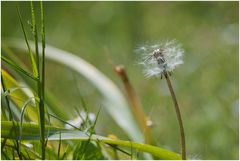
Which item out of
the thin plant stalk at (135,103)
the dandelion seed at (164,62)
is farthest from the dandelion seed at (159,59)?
the thin plant stalk at (135,103)

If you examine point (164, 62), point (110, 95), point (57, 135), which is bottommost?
point (57, 135)

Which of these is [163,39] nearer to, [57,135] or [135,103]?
[135,103]

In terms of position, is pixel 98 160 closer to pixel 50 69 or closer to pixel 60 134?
pixel 60 134

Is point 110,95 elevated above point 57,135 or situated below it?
above

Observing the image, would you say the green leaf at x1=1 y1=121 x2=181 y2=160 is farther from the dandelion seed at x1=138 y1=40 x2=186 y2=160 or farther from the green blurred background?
the green blurred background

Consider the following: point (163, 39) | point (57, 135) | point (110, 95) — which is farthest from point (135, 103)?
point (163, 39)

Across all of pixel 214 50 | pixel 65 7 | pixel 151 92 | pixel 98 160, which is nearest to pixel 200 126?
pixel 151 92
